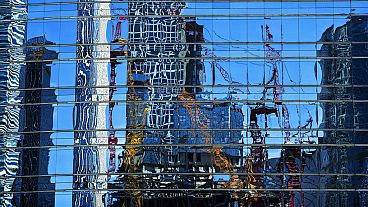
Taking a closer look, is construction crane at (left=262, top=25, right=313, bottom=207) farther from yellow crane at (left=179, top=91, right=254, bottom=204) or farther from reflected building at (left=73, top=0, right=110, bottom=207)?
reflected building at (left=73, top=0, right=110, bottom=207)

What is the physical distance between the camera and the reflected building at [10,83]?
20047 mm

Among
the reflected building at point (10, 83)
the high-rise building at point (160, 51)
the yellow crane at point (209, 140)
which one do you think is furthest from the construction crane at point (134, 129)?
the reflected building at point (10, 83)

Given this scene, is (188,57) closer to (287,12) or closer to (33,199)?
(287,12)

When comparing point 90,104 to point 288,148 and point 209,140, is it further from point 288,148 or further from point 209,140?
point 288,148

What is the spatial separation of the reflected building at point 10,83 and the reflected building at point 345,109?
9.00 m

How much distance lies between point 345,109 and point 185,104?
4.67 metres

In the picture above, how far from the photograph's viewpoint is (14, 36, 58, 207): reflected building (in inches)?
780

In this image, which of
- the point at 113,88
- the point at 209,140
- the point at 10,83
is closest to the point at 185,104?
the point at 209,140

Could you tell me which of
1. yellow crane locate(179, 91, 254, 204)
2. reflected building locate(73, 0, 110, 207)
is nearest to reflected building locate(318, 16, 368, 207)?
yellow crane locate(179, 91, 254, 204)

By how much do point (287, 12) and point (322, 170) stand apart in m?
4.80

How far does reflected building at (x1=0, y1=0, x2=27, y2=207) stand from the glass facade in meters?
0.04

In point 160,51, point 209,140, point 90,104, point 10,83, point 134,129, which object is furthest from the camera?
point 10,83

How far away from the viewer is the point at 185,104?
65.2 feet

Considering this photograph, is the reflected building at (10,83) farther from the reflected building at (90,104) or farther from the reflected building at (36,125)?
the reflected building at (90,104)
